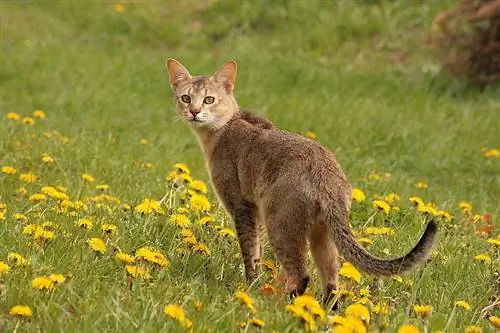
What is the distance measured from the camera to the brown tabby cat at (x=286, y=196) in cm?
402

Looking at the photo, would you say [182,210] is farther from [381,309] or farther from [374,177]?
[374,177]

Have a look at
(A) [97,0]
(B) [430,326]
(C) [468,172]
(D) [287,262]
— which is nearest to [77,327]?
(D) [287,262]

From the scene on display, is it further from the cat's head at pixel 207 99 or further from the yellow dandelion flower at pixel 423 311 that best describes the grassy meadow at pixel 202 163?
the cat's head at pixel 207 99

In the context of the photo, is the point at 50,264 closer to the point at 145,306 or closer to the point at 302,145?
the point at 145,306

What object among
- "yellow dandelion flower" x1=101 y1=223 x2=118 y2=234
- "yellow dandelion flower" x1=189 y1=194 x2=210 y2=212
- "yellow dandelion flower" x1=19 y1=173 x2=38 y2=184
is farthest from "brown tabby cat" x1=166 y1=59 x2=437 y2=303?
"yellow dandelion flower" x1=19 y1=173 x2=38 y2=184

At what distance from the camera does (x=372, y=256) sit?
394cm

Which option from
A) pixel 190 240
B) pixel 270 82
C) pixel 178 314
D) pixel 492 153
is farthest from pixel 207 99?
pixel 270 82

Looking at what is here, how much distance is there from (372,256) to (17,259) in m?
1.63

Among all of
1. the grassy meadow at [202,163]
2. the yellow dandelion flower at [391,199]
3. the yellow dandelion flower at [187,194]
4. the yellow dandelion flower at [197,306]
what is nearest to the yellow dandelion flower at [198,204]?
the grassy meadow at [202,163]

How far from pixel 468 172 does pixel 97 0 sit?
8942 mm

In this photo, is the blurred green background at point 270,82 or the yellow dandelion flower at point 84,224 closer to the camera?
the yellow dandelion flower at point 84,224

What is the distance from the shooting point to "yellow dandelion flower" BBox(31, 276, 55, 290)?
11.3ft

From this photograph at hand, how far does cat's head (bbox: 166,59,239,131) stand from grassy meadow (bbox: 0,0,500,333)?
0.34 metres

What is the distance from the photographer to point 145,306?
136 inches
